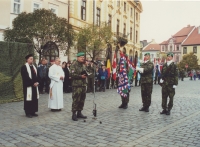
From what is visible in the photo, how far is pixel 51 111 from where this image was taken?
887 centimetres

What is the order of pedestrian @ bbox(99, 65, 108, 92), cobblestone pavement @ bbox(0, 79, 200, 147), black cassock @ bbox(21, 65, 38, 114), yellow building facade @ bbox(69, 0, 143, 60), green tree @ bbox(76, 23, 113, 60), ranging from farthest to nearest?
yellow building facade @ bbox(69, 0, 143, 60) → green tree @ bbox(76, 23, 113, 60) → pedestrian @ bbox(99, 65, 108, 92) → black cassock @ bbox(21, 65, 38, 114) → cobblestone pavement @ bbox(0, 79, 200, 147)

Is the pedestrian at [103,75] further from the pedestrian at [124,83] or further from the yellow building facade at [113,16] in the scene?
the pedestrian at [124,83]

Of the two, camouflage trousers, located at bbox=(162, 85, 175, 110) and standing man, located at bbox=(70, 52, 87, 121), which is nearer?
standing man, located at bbox=(70, 52, 87, 121)

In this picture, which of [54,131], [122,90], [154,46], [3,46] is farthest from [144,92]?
[154,46]

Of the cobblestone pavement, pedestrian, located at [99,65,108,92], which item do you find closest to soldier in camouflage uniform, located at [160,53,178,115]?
the cobblestone pavement

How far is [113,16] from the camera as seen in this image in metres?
36.2

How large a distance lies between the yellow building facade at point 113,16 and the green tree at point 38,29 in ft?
18.6

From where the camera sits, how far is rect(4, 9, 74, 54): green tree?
1548cm

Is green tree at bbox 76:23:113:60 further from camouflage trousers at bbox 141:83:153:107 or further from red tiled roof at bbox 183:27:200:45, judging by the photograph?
red tiled roof at bbox 183:27:200:45

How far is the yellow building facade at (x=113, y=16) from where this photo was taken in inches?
1074

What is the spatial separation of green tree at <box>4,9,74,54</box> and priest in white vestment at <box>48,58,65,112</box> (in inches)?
270

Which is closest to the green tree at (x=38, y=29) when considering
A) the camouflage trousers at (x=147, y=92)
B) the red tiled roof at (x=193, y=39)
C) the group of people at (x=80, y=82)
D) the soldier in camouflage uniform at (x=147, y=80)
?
the group of people at (x=80, y=82)

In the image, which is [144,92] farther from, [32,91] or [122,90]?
[32,91]

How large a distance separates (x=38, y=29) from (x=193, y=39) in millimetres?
70090
